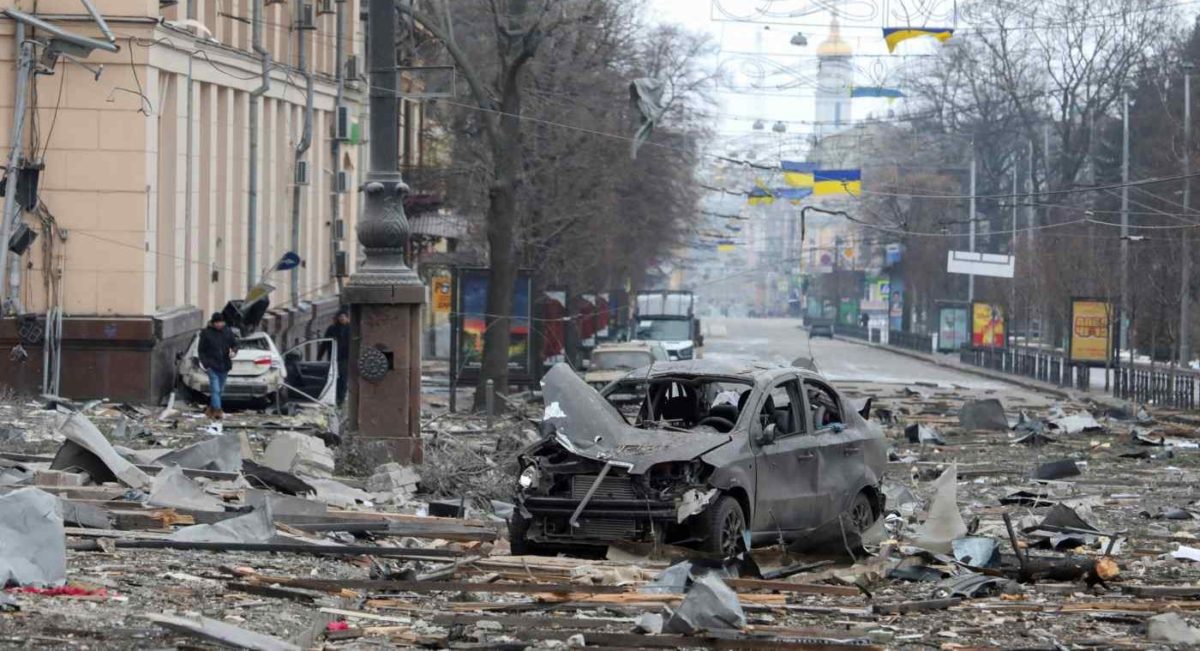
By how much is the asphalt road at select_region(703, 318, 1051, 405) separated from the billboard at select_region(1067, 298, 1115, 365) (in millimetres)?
1932

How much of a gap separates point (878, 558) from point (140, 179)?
19360mm

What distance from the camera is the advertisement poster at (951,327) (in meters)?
79.6

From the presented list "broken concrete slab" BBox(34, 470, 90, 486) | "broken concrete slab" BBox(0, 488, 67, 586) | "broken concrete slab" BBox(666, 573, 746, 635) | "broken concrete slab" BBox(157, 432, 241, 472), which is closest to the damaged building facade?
"broken concrete slab" BBox(157, 432, 241, 472)

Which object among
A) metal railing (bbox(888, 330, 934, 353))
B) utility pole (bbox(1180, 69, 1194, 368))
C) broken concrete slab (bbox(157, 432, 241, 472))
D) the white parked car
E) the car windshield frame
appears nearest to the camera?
broken concrete slab (bbox(157, 432, 241, 472))

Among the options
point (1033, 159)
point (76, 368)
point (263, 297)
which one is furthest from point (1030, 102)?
point (76, 368)

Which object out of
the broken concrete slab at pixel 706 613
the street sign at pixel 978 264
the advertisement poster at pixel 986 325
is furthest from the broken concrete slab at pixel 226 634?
the advertisement poster at pixel 986 325

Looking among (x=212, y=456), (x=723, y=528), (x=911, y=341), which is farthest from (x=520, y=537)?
(x=911, y=341)

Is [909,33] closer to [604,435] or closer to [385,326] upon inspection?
[385,326]

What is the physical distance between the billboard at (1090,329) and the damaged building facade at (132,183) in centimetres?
2273

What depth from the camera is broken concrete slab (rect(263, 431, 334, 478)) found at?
56.8ft

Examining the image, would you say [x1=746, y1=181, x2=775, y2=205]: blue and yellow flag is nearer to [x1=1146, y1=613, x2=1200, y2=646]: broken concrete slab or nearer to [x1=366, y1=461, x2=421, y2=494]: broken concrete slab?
[x1=366, y1=461, x2=421, y2=494]: broken concrete slab

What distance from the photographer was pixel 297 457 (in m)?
17.6

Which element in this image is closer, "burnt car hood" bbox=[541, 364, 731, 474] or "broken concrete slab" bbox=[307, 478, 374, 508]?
"burnt car hood" bbox=[541, 364, 731, 474]

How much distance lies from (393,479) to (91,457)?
3057 mm
